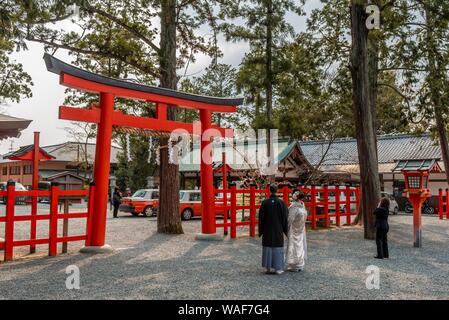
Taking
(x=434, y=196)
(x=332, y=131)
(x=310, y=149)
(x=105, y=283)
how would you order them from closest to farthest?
(x=105, y=283) → (x=332, y=131) → (x=434, y=196) → (x=310, y=149)

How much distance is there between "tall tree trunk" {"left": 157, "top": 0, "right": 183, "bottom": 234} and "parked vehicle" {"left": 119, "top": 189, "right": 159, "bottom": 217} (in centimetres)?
758

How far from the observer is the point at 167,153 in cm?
1406

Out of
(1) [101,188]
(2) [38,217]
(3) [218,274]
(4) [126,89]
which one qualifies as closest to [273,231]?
(3) [218,274]

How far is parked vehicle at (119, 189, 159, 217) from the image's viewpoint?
21516mm

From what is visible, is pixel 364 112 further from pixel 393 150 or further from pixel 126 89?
pixel 393 150

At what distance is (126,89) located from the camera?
34.8ft

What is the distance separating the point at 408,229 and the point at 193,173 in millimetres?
16066

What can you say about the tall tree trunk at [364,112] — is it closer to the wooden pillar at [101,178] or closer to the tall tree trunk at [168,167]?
the tall tree trunk at [168,167]

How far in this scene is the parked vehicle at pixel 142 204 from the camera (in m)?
21.5

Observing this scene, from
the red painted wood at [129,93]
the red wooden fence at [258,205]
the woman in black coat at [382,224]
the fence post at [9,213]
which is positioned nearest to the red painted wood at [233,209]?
the red wooden fence at [258,205]

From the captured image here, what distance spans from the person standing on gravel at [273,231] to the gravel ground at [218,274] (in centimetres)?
29

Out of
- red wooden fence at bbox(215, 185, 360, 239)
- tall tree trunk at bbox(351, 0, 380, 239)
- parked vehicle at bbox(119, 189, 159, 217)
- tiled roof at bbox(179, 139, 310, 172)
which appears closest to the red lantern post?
tall tree trunk at bbox(351, 0, 380, 239)
